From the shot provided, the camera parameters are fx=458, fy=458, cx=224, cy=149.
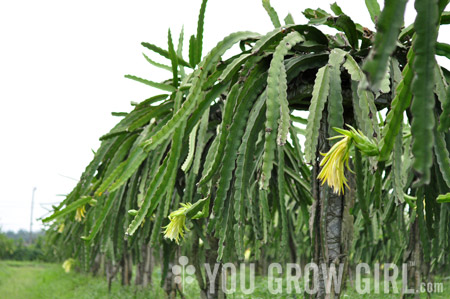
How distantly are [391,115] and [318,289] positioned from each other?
3.05 feet

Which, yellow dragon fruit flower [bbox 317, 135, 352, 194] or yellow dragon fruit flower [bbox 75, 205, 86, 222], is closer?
yellow dragon fruit flower [bbox 317, 135, 352, 194]

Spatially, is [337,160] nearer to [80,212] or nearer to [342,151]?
[342,151]

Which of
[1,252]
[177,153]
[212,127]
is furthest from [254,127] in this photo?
[1,252]

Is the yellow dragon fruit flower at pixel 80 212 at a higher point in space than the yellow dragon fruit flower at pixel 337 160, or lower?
lower

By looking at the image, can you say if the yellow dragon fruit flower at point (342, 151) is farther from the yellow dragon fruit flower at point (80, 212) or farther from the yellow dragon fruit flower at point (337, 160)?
the yellow dragon fruit flower at point (80, 212)

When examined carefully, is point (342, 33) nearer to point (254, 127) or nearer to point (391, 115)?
point (254, 127)

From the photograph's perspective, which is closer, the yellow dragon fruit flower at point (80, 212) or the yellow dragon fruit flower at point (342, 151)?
the yellow dragon fruit flower at point (342, 151)

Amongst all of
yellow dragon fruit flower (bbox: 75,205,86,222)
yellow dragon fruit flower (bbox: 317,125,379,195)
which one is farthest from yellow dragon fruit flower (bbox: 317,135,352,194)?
yellow dragon fruit flower (bbox: 75,205,86,222)

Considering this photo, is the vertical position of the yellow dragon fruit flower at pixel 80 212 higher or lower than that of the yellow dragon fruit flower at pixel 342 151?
lower

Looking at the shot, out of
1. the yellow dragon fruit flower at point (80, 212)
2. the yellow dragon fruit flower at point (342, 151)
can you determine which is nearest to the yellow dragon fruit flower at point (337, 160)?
the yellow dragon fruit flower at point (342, 151)

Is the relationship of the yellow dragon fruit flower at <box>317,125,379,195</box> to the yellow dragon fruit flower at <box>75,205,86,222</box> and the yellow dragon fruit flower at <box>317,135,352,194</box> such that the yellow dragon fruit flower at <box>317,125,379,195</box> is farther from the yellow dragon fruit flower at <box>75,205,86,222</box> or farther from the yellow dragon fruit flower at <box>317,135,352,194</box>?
the yellow dragon fruit flower at <box>75,205,86,222</box>

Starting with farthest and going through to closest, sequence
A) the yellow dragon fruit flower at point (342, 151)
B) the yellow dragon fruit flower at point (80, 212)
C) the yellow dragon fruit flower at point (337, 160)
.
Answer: the yellow dragon fruit flower at point (80, 212) → the yellow dragon fruit flower at point (337, 160) → the yellow dragon fruit flower at point (342, 151)

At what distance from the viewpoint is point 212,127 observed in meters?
2.55

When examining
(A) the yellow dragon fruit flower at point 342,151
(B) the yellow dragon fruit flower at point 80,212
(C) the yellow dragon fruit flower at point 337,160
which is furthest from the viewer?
(B) the yellow dragon fruit flower at point 80,212
